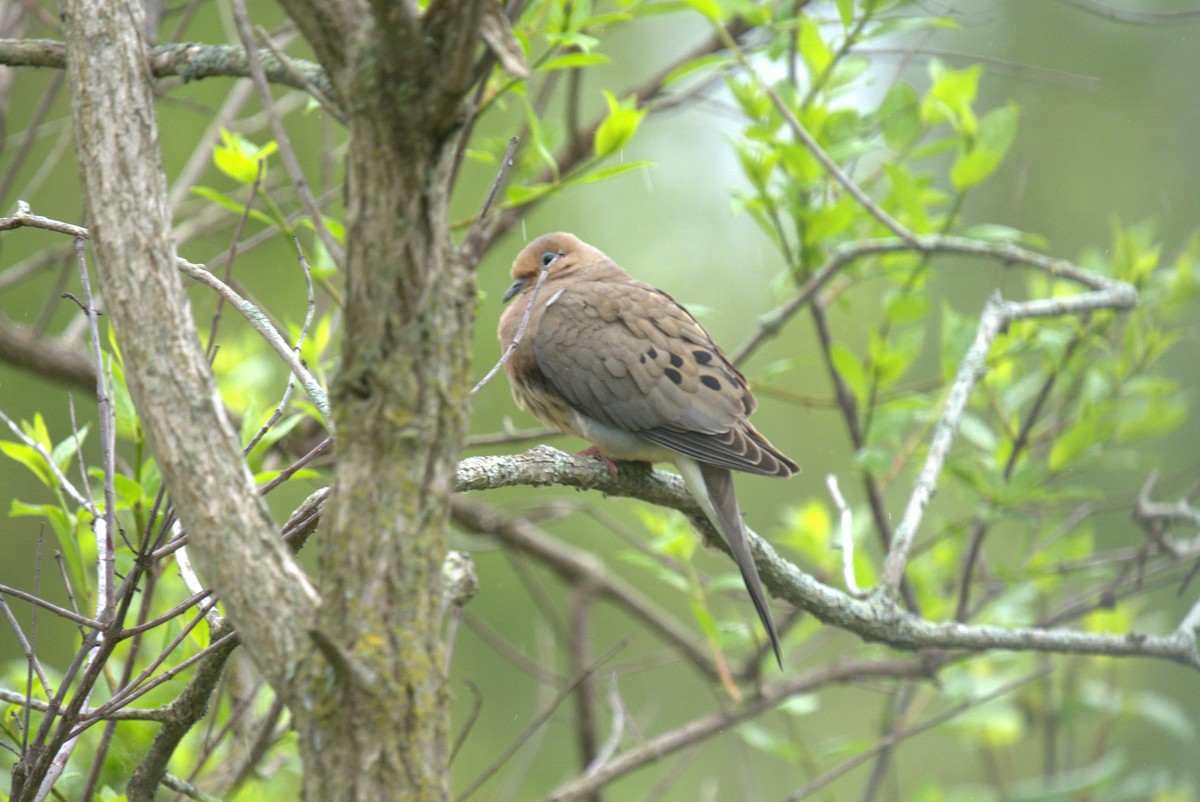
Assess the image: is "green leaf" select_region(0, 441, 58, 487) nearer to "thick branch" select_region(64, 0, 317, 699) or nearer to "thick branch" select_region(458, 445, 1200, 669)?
"thick branch" select_region(458, 445, 1200, 669)

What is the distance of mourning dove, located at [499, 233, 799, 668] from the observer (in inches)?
135

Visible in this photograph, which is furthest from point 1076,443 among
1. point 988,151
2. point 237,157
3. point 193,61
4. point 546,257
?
point 193,61

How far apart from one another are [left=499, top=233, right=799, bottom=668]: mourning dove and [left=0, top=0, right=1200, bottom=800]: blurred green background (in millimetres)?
282

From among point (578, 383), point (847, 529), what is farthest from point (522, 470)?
point (578, 383)

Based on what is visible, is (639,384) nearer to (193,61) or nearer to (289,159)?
(193,61)

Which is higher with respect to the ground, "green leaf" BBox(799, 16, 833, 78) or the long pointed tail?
"green leaf" BBox(799, 16, 833, 78)

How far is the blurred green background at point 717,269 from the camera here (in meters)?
6.10

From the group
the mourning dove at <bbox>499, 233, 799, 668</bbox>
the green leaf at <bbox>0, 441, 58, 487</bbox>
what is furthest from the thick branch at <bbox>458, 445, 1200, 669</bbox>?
the green leaf at <bbox>0, 441, 58, 487</bbox>

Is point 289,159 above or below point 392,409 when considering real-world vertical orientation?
above

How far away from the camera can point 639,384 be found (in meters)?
3.56

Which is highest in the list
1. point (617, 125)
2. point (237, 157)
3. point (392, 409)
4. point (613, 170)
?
point (237, 157)

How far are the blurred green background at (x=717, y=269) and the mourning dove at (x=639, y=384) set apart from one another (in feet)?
0.92

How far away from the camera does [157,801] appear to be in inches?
80.0

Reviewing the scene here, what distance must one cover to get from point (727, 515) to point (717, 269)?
6924mm
